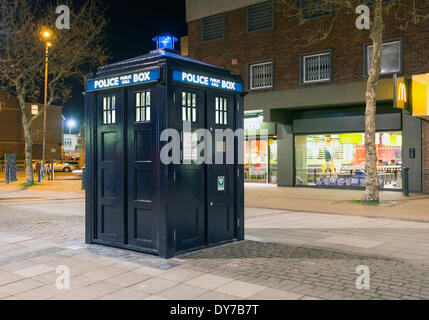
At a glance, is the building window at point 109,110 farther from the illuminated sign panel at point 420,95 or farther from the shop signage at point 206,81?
the illuminated sign panel at point 420,95

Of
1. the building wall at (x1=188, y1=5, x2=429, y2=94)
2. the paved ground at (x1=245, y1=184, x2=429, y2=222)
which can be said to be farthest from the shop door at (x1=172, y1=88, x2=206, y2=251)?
the building wall at (x1=188, y1=5, x2=429, y2=94)

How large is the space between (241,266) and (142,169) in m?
2.12

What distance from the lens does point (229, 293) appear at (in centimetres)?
492

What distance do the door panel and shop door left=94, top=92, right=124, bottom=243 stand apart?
199 mm

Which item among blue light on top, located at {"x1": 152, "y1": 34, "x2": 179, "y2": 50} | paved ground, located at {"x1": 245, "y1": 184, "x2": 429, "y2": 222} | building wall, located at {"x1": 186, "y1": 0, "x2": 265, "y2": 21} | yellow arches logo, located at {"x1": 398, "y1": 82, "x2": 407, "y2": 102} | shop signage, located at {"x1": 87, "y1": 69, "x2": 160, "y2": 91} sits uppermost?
building wall, located at {"x1": 186, "y1": 0, "x2": 265, "y2": 21}

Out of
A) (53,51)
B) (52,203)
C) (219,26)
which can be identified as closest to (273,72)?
(219,26)

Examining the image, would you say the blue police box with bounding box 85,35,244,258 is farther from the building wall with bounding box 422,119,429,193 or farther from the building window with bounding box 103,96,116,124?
the building wall with bounding box 422,119,429,193

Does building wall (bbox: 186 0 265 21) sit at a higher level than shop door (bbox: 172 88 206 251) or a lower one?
higher

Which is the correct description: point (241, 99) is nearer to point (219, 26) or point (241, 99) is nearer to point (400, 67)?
point (400, 67)

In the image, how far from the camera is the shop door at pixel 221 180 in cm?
732

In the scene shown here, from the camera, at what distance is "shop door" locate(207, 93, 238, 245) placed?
24.0 ft

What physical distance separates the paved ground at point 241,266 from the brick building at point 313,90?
10.6m

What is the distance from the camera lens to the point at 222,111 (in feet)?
24.8
